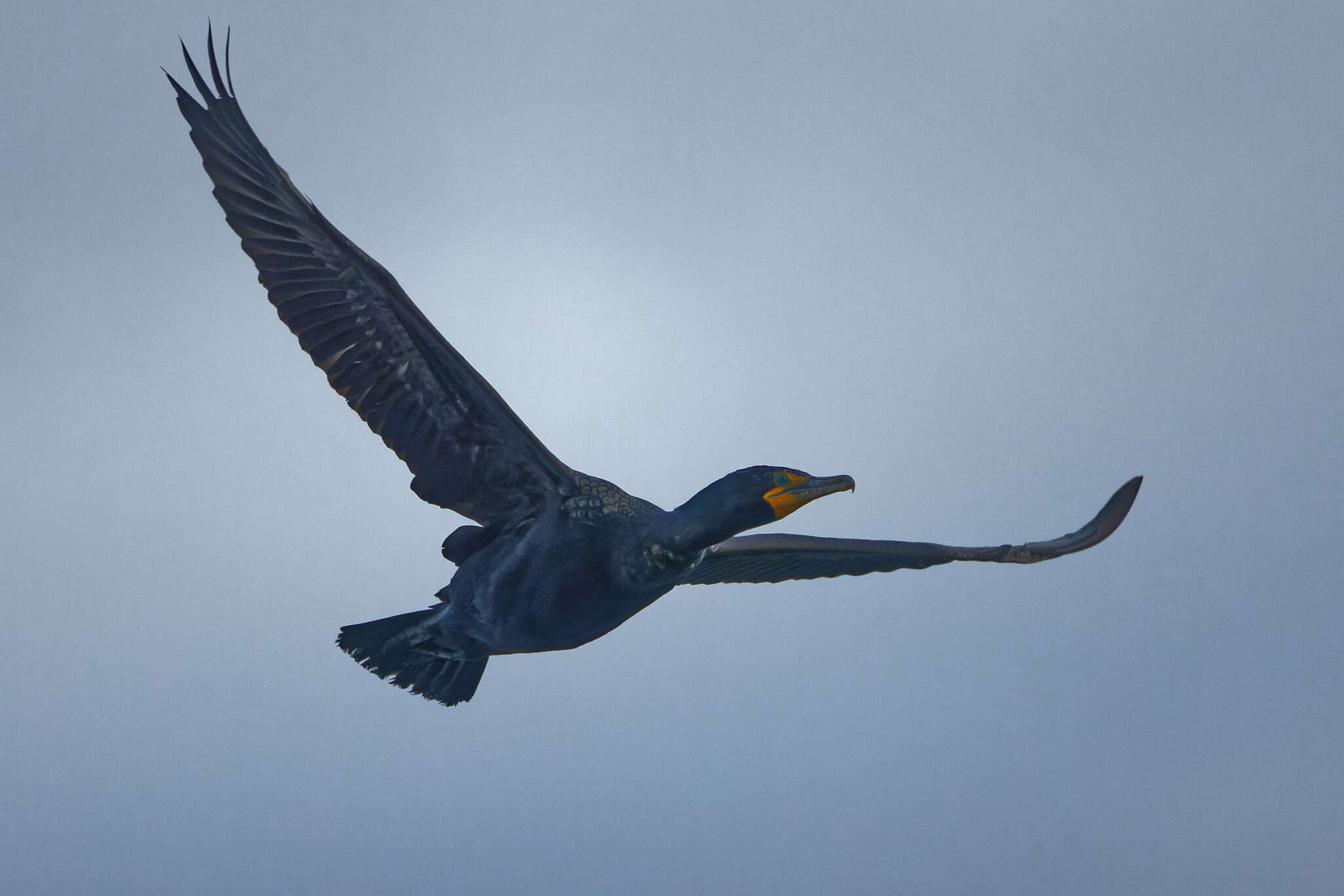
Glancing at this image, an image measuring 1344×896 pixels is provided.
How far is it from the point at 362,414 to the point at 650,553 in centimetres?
129

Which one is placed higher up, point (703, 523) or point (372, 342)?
point (372, 342)

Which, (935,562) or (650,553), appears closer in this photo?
(650,553)

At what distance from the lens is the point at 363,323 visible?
14.3 ft

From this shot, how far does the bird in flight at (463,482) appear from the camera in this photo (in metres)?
4.10

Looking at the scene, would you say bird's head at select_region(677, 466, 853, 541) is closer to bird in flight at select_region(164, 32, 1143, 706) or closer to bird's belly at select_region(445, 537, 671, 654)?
bird in flight at select_region(164, 32, 1143, 706)

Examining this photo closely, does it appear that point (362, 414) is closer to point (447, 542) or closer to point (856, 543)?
point (447, 542)

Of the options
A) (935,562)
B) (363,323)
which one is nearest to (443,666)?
(363,323)

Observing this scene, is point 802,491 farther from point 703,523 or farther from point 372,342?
point 372,342

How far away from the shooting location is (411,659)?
188 inches

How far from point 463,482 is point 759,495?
127 centimetres

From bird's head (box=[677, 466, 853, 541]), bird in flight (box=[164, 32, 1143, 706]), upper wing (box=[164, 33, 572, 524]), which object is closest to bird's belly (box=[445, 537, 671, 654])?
bird in flight (box=[164, 32, 1143, 706])

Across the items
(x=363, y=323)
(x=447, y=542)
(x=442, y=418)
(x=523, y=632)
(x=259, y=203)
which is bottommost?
(x=523, y=632)

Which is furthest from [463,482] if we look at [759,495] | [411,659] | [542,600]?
[759,495]

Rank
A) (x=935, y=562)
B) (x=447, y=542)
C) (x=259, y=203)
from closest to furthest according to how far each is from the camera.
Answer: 1. (x=259, y=203)
2. (x=447, y=542)
3. (x=935, y=562)
